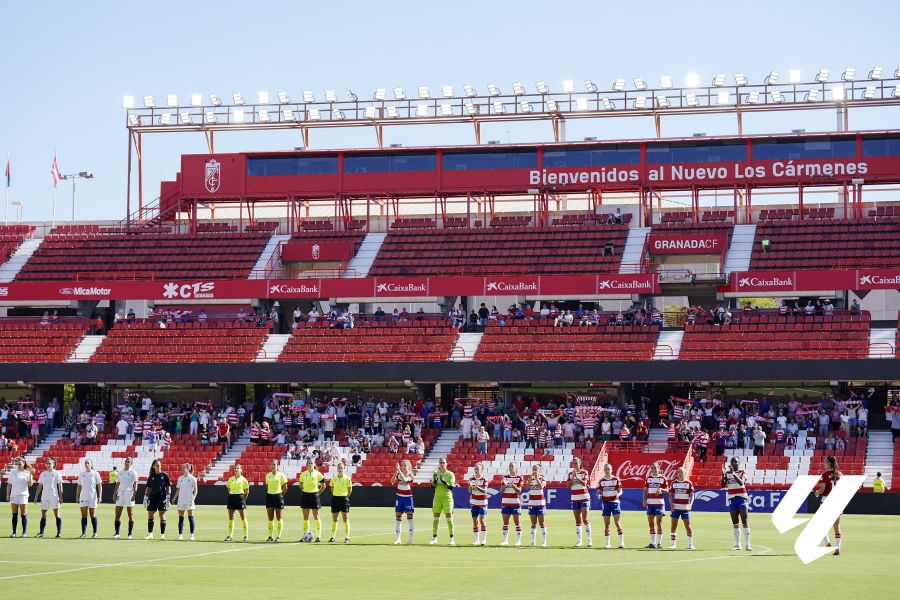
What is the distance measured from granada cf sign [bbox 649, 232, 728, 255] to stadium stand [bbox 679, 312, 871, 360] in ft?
24.5

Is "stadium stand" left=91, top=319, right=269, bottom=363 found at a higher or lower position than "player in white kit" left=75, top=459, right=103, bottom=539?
higher

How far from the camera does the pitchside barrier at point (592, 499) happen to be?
41.8 m

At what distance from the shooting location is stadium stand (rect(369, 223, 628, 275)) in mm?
60219

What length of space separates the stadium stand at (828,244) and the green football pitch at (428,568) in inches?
1091

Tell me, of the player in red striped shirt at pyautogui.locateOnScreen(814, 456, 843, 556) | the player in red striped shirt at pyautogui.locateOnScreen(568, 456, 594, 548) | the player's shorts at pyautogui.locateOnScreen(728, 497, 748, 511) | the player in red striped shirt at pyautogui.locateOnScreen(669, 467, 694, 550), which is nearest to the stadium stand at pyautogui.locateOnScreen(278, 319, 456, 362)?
the player in red striped shirt at pyautogui.locateOnScreen(568, 456, 594, 548)

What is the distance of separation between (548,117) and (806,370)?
23853 mm

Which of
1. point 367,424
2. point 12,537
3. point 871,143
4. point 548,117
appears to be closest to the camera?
point 12,537

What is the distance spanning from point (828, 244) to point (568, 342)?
14334 mm

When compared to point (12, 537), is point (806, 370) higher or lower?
higher

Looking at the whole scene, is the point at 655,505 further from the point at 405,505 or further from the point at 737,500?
the point at 405,505

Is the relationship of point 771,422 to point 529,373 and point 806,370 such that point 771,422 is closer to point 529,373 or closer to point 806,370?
→ point 806,370

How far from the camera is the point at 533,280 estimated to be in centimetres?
5809

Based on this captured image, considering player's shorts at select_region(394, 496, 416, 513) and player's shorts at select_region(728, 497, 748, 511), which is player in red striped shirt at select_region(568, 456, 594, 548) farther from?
player's shorts at select_region(394, 496, 416, 513)

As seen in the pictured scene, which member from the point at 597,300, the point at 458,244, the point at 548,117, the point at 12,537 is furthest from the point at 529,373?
the point at 12,537
